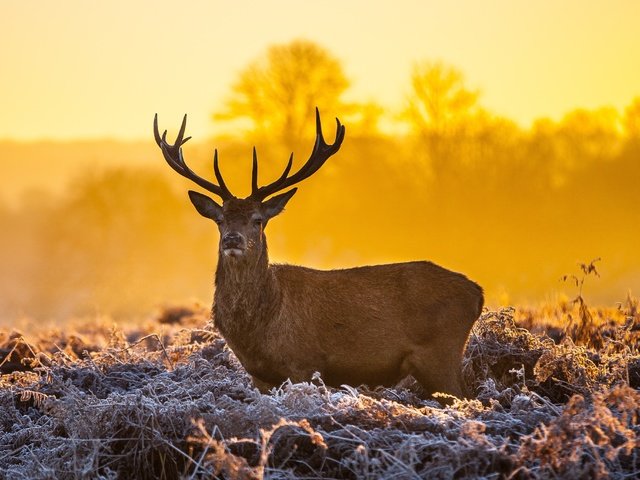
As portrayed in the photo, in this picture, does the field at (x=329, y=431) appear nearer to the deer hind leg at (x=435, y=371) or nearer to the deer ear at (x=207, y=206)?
the deer hind leg at (x=435, y=371)

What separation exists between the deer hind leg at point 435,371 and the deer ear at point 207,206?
1.94 m

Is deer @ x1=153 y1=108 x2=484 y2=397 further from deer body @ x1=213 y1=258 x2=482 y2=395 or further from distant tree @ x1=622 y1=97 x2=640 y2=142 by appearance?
distant tree @ x1=622 y1=97 x2=640 y2=142

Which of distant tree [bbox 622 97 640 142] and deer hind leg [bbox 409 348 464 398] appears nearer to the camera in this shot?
deer hind leg [bbox 409 348 464 398]

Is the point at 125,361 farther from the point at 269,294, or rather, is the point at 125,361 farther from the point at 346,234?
the point at 346,234

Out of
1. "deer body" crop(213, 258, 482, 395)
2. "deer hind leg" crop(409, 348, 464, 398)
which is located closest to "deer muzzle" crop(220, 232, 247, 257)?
"deer body" crop(213, 258, 482, 395)

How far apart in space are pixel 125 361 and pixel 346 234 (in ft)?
108

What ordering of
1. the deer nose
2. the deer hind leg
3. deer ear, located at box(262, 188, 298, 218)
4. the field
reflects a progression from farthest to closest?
deer ear, located at box(262, 188, 298, 218)
the deer hind leg
the deer nose
the field

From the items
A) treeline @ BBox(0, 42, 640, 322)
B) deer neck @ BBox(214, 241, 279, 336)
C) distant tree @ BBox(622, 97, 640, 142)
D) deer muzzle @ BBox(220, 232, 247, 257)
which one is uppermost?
distant tree @ BBox(622, 97, 640, 142)

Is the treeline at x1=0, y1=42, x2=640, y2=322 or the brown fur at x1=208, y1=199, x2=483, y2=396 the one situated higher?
the treeline at x1=0, y1=42, x2=640, y2=322

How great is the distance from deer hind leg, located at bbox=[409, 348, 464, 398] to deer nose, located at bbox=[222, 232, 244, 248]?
1.63 m

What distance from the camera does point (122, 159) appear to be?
268 ft

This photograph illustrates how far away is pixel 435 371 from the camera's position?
9.15 metres

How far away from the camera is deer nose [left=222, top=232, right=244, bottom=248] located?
29.6ft

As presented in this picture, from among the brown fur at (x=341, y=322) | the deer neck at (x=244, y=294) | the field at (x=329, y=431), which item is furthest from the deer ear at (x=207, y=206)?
the field at (x=329, y=431)
